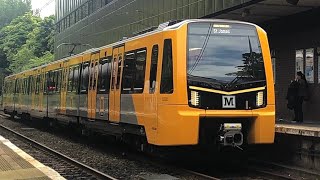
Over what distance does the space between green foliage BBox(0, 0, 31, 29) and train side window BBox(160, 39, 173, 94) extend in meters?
106

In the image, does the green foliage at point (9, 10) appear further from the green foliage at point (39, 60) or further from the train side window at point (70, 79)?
the train side window at point (70, 79)

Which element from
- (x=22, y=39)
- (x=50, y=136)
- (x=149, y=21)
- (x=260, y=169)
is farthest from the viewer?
(x=22, y=39)

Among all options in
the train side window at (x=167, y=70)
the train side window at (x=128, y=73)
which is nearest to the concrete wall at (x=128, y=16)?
the train side window at (x=128, y=73)

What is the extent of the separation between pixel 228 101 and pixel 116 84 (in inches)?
140

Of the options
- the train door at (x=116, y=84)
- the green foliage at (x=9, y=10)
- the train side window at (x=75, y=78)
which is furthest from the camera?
the green foliage at (x=9, y=10)

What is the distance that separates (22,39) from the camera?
80188 millimetres

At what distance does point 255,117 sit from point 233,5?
6.18m

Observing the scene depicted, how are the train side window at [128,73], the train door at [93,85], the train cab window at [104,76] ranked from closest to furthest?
the train side window at [128,73] < the train cab window at [104,76] < the train door at [93,85]

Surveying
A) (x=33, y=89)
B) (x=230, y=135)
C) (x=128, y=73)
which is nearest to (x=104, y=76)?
(x=128, y=73)

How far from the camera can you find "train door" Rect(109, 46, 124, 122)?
12.3 metres

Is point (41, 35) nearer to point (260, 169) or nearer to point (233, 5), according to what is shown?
point (233, 5)

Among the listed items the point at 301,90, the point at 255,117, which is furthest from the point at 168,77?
the point at 301,90

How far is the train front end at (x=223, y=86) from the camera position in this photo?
9609 mm

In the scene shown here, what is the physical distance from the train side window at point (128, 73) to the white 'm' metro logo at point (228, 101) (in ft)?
8.16
